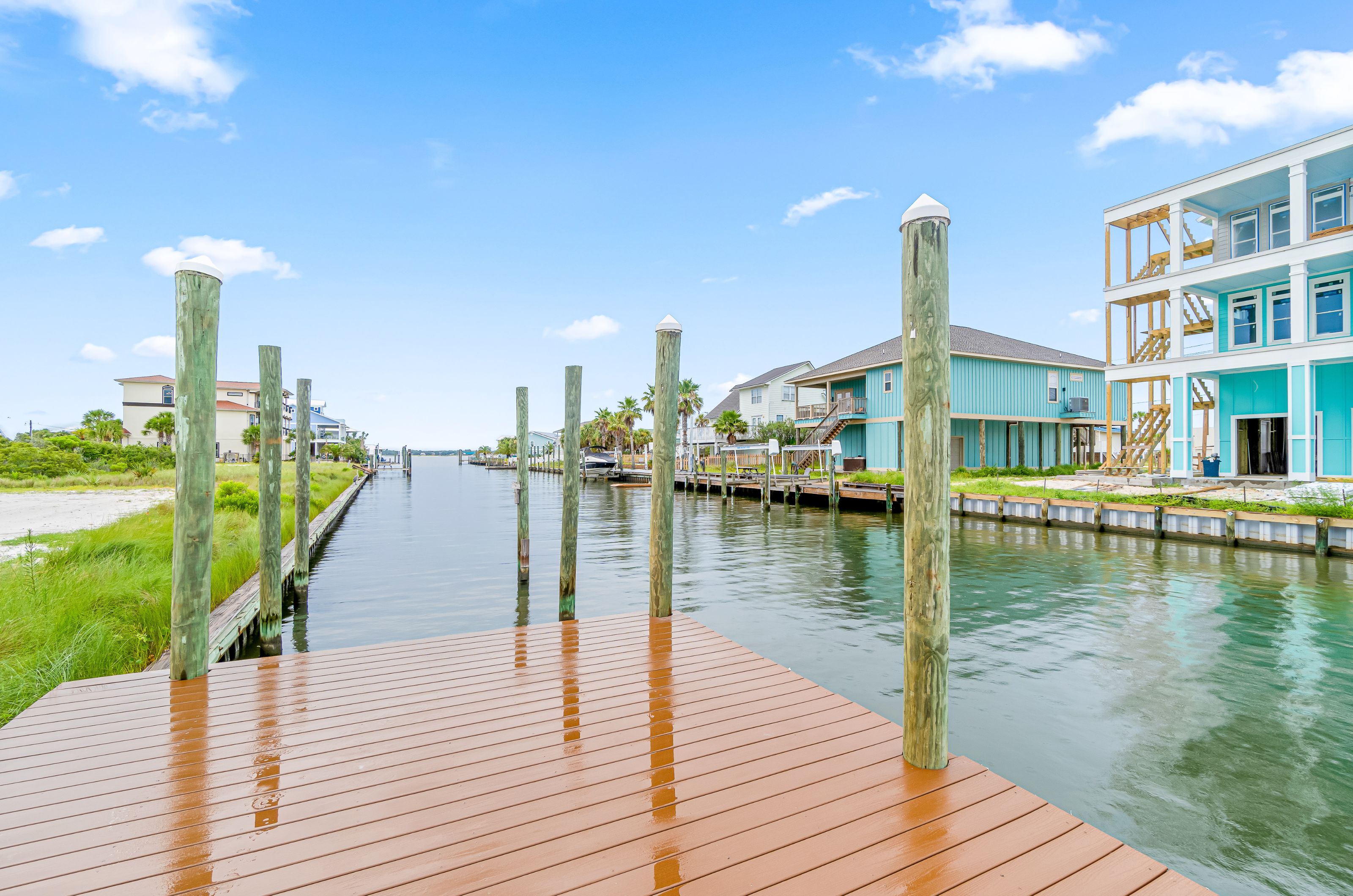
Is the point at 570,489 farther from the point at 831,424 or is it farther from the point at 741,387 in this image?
the point at 741,387

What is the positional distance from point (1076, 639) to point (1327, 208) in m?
23.2

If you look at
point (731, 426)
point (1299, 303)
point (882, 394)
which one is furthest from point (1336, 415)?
point (731, 426)

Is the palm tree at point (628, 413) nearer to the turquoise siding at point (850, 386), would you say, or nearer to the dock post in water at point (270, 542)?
the turquoise siding at point (850, 386)

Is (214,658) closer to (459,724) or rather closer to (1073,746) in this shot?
(459,724)

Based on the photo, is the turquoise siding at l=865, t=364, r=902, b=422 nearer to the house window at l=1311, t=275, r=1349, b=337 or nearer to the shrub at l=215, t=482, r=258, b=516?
the house window at l=1311, t=275, r=1349, b=337

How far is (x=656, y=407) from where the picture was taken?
645 cm


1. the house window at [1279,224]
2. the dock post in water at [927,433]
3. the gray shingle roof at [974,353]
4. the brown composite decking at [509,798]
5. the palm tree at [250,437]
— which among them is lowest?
the brown composite decking at [509,798]

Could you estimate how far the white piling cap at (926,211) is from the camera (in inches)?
133

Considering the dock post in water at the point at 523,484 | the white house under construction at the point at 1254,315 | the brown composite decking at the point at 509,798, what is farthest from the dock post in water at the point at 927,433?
the white house under construction at the point at 1254,315

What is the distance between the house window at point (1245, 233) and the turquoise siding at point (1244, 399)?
14.8ft

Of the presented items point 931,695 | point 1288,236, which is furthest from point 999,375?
point 931,695

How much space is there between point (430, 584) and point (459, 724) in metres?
9.89

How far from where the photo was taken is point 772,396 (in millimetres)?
53375

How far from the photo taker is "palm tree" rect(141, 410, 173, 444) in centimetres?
5431
